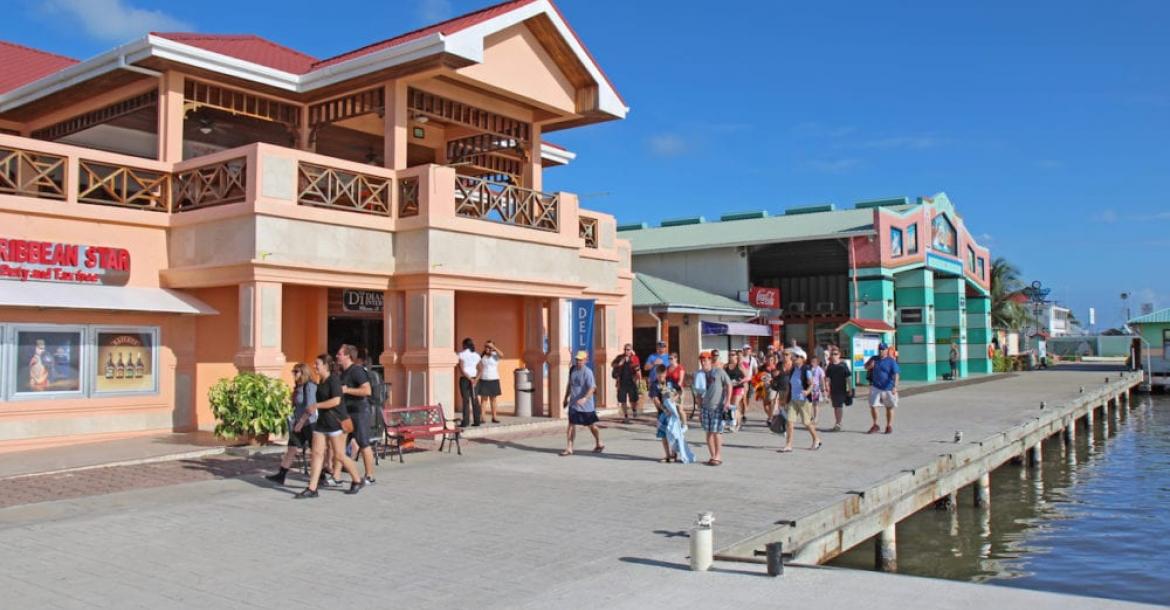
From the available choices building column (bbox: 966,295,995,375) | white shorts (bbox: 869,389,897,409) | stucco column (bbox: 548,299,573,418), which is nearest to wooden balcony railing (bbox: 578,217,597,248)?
stucco column (bbox: 548,299,573,418)

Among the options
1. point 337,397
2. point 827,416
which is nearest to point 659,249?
point 827,416

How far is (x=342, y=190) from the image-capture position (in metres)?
15.7

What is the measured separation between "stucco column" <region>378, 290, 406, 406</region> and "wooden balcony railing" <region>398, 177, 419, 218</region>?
1422mm

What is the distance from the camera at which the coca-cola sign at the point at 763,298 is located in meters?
36.2

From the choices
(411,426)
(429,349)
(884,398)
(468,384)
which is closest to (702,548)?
(411,426)

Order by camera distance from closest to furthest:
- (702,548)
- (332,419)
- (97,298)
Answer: (702,548) → (332,419) → (97,298)

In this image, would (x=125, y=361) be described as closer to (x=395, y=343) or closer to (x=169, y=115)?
(x=169, y=115)

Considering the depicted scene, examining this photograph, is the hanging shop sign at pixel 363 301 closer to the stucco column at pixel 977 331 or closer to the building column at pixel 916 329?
the building column at pixel 916 329

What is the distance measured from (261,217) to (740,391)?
9376 mm

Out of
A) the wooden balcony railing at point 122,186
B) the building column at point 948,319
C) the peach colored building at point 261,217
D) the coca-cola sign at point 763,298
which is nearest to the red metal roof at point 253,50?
the peach colored building at point 261,217

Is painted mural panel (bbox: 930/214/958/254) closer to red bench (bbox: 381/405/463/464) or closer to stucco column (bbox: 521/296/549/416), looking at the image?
stucco column (bbox: 521/296/549/416)

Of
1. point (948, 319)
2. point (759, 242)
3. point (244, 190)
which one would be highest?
point (759, 242)

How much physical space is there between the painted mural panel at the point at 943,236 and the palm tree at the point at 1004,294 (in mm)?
14735

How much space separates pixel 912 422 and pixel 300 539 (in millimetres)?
14515
